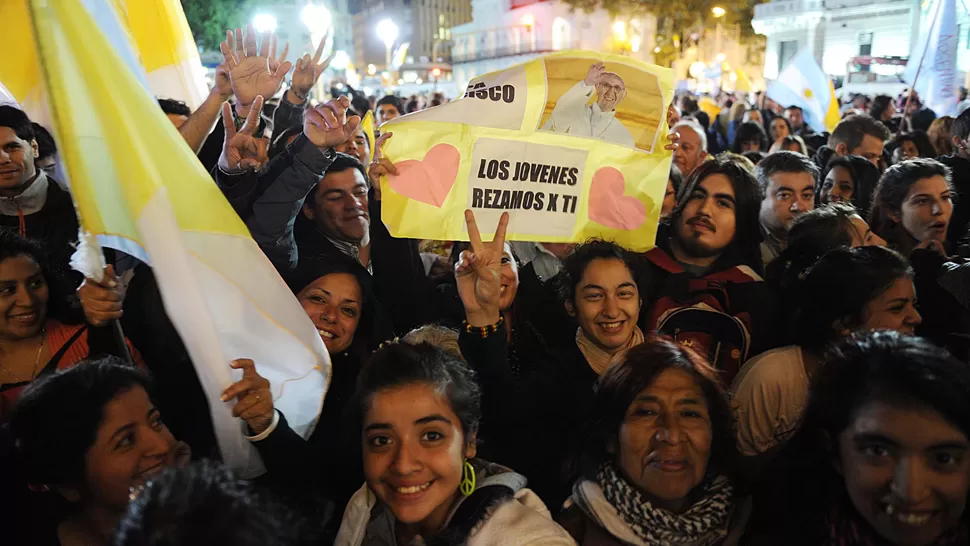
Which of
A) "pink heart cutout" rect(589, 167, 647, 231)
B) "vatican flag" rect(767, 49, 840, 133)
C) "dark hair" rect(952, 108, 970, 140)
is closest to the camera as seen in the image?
"pink heart cutout" rect(589, 167, 647, 231)

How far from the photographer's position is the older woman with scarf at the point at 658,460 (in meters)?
1.95

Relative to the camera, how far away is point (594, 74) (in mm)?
2930

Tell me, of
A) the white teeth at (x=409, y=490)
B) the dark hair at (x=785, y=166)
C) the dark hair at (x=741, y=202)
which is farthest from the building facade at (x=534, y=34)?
the white teeth at (x=409, y=490)

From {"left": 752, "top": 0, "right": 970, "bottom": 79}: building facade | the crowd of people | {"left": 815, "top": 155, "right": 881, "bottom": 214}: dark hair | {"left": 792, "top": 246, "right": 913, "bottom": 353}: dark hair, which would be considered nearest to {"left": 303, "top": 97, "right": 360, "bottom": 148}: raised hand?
the crowd of people

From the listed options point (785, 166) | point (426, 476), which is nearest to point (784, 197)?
point (785, 166)

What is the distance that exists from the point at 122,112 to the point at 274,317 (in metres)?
0.70

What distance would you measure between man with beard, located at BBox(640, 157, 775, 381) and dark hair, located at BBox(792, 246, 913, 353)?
26 cm

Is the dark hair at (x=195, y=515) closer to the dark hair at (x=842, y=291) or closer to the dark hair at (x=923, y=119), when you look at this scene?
the dark hair at (x=842, y=291)

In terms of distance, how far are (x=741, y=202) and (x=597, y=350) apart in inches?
45.5

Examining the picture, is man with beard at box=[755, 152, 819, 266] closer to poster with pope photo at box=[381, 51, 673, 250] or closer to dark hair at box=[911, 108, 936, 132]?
poster with pope photo at box=[381, 51, 673, 250]

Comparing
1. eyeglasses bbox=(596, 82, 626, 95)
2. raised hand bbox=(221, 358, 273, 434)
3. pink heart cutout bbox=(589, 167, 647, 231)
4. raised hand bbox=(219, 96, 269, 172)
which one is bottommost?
Answer: raised hand bbox=(221, 358, 273, 434)

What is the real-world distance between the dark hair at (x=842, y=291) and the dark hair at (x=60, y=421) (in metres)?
2.33

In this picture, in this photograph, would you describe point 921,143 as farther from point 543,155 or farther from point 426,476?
point 426,476

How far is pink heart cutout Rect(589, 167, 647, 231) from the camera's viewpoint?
9.89 ft
